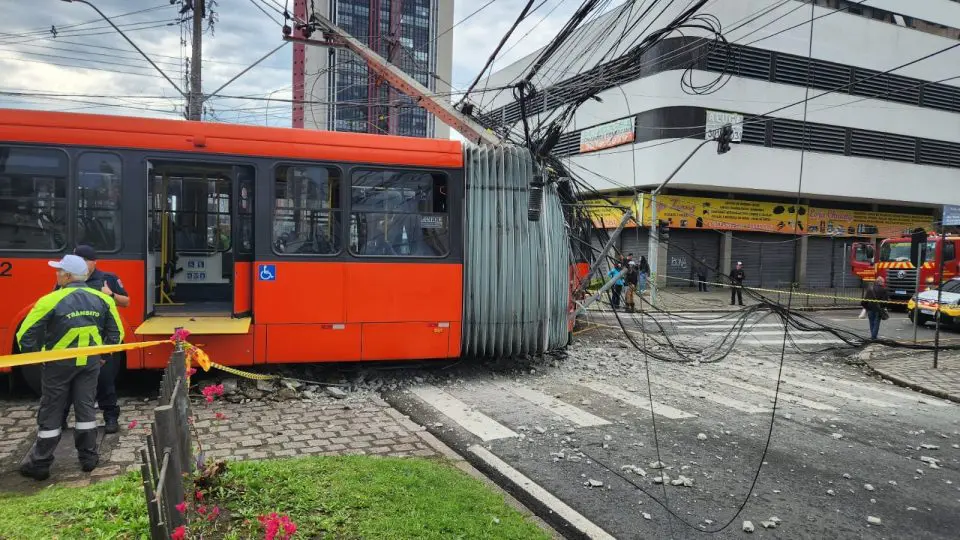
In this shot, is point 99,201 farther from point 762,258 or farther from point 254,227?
point 762,258

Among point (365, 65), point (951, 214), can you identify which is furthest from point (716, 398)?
point (365, 65)

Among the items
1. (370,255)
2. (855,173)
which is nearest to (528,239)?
(370,255)

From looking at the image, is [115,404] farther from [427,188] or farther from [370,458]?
[427,188]

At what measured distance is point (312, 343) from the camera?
313 inches

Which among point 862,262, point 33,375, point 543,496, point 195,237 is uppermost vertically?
point 195,237

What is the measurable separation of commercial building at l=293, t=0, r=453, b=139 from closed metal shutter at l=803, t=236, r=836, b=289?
20309 mm

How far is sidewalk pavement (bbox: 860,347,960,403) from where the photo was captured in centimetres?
979

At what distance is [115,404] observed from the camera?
20.5ft

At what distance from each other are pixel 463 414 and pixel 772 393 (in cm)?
484

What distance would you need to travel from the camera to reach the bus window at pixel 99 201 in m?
7.40

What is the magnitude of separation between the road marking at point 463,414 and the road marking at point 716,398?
3296 mm

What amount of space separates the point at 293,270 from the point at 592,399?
14.0 ft

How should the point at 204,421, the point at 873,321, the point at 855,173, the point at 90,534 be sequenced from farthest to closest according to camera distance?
the point at 855,173 < the point at 873,321 < the point at 204,421 < the point at 90,534

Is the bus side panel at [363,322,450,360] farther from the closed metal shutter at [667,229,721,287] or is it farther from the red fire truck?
the closed metal shutter at [667,229,721,287]
